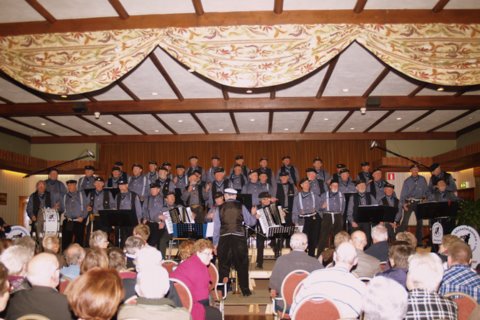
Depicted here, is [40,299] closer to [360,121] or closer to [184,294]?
[184,294]

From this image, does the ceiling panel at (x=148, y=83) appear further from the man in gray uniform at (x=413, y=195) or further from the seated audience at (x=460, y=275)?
the seated audience at (x=460, y=275)

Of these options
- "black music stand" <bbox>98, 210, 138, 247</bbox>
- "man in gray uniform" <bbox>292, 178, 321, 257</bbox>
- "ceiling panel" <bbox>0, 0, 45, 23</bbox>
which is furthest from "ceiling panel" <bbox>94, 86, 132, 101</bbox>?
"man in gray uniform" <bbox>292, 178, 321, 257</bbox>

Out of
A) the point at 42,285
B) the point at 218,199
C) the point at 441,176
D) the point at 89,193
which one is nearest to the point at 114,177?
the point at 89,193

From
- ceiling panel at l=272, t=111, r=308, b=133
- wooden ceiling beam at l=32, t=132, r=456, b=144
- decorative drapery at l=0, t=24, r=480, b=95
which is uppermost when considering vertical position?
ceiling panel at l=272, t=111, r=308, b=133

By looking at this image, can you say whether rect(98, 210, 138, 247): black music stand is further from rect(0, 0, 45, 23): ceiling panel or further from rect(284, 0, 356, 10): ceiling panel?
rect(284, 0, 356, 10): ceiling panel

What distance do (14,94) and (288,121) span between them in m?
7.90

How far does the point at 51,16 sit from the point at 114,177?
609cm

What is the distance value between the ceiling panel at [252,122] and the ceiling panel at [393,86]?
3664mm

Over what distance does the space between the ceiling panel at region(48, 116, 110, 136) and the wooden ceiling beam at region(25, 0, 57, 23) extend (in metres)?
7.18

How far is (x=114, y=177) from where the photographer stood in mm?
12234

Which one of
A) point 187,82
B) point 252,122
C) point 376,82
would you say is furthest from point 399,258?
point 252,122

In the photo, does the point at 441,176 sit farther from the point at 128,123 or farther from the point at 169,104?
the point at 128,123

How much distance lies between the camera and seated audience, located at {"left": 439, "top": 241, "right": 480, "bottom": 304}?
13.0ft

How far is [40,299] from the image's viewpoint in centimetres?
300
